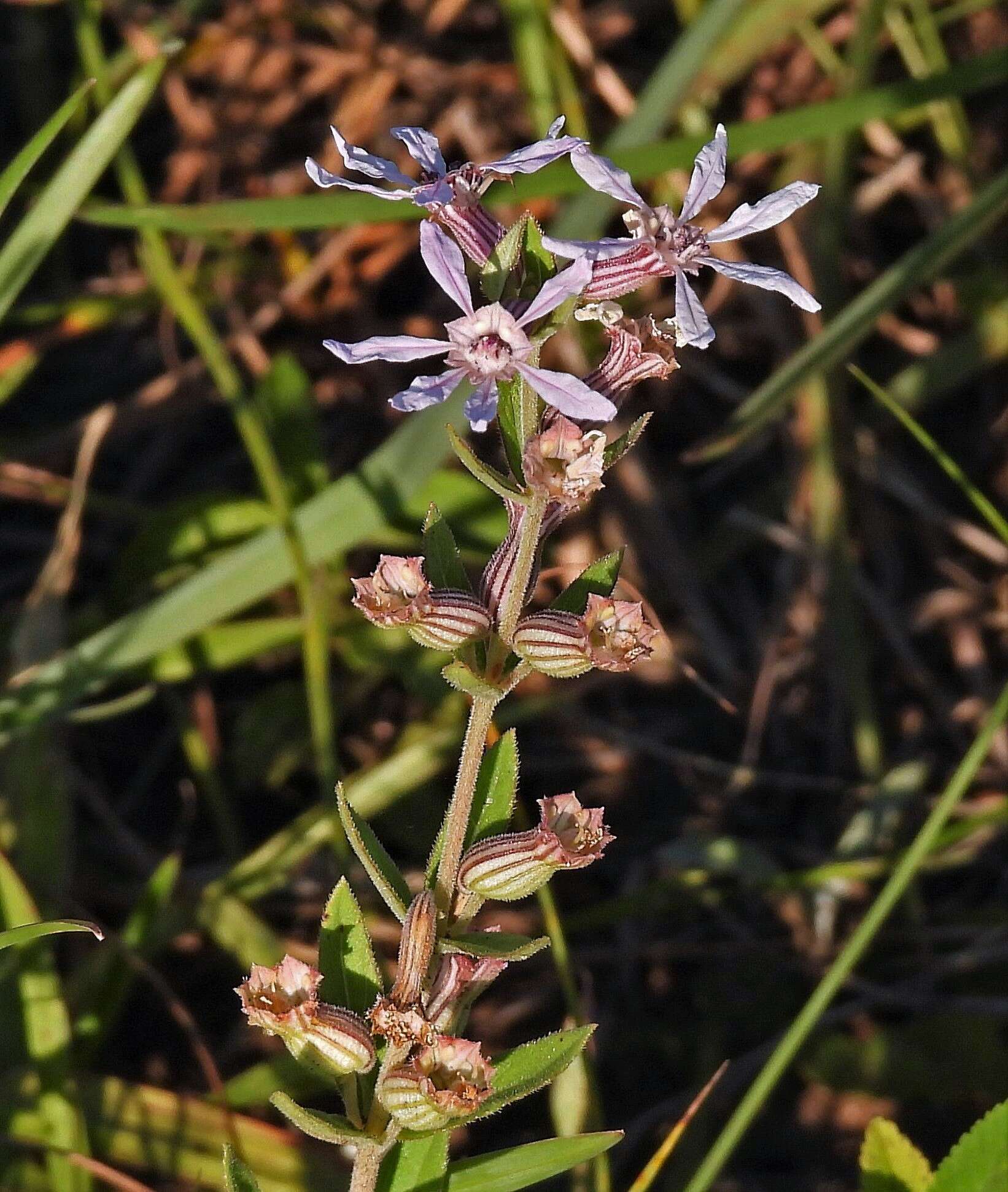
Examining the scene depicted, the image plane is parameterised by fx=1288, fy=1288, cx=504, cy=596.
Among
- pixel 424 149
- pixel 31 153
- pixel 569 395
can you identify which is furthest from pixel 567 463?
pixel 31 153

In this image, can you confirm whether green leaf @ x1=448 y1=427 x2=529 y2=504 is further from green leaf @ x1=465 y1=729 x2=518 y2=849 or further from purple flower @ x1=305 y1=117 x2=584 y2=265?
green leaf @ x1=465 y1=729 x2=518 y2=849

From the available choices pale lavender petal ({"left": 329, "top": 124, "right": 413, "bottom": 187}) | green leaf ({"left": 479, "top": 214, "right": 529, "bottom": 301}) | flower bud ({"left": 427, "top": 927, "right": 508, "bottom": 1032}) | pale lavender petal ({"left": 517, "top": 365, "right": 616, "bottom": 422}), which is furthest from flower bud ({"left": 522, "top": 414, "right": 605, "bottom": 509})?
flower bud ({"left": 427, "top": 927, "right": 508, "bottom": 1032})

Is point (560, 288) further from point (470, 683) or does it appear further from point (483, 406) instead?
point (470, 683)

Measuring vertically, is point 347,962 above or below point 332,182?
below

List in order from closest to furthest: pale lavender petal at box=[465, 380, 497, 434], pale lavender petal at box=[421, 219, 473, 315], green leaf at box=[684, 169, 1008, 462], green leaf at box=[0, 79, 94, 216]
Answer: pale lavender petal at box=[465, 380, 497, 434]
pale lavender petal at box=[421, 219, 473, 315]
green leaf at box=[0, 79, 94, 216]
green leaf at box=[684, 169, 1008, 462]

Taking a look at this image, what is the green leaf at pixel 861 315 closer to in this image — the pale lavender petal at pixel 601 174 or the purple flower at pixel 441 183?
the purple flower at pixel 441 183

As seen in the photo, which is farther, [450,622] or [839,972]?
[839,972]
